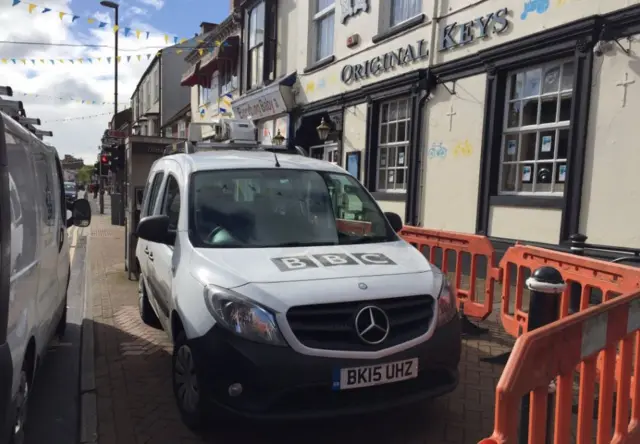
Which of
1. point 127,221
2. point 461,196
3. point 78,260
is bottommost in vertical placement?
point 78,260

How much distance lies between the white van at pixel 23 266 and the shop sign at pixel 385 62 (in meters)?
6.93

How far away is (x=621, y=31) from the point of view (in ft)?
20.5

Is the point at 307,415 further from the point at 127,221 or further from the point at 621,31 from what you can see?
the point at 127,221

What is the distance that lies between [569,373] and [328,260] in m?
1.63

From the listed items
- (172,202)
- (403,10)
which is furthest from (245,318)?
(403,10)

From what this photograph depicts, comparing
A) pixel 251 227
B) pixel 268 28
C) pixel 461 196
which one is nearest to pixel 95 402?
pixel 251 227

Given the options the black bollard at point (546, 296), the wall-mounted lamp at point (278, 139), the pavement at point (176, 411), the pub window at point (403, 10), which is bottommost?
the pavement at point (176, 411)

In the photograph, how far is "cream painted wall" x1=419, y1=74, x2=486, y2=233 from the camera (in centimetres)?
841

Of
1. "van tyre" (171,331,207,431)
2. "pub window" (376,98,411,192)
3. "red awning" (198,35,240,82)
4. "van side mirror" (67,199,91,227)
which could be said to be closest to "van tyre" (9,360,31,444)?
"van tyre" (171,331,207,431)

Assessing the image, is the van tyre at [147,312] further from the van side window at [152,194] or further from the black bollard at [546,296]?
the black bollard at [546,296]

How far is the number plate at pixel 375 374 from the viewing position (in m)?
3.02

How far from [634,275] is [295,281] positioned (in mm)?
2368

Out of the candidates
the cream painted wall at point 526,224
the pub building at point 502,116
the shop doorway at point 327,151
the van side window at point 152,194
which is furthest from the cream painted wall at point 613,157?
the shop doorway at point 327,151

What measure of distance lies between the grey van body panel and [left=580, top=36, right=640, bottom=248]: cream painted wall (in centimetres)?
626
